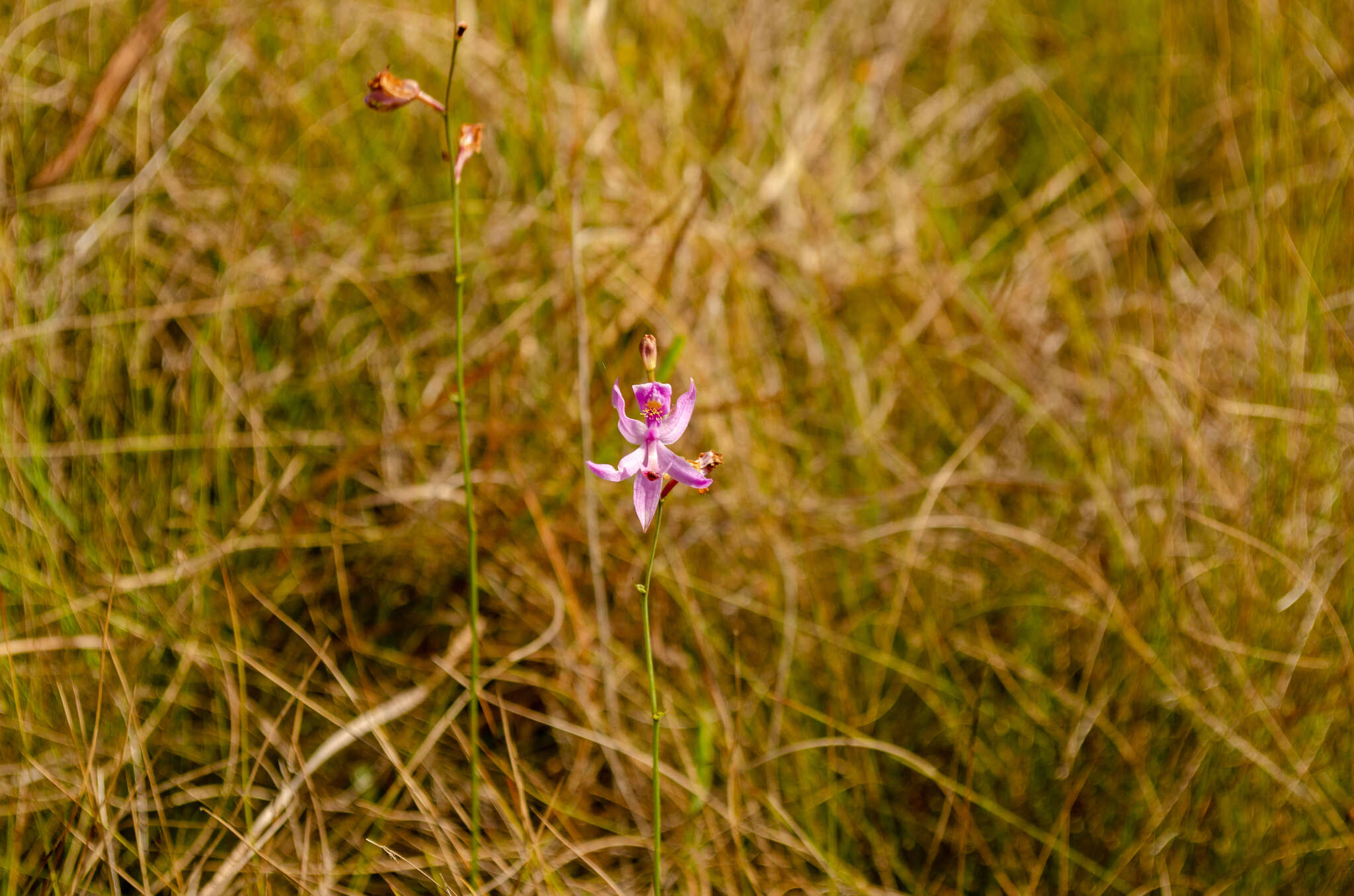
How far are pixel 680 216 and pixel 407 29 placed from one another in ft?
2.43

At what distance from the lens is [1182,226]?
2.43 m

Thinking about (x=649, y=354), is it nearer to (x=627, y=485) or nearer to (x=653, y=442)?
(x=653, y=442)

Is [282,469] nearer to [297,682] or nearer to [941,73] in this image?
[297,682]

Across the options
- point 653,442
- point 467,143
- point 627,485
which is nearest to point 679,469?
point 653,442

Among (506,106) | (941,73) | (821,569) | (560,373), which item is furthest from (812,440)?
(941,73)

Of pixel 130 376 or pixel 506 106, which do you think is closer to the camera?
pixel 130 376

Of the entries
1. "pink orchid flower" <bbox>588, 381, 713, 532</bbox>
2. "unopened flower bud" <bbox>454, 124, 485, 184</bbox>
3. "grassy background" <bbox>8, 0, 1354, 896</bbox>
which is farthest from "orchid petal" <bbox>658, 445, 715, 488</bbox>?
"grassy background" <bbox>8, 0, 1354, 896</bbox>

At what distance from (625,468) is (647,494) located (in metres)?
0.04

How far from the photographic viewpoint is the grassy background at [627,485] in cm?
144

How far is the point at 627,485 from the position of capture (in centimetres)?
191

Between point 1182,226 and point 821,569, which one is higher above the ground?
point 1182,226

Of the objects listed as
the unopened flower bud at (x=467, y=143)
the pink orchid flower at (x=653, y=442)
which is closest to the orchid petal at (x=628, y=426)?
the pink orchid flower at (x=653, y=442)

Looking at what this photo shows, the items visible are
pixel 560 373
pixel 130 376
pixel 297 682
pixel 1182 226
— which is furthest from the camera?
pixel 1182 226

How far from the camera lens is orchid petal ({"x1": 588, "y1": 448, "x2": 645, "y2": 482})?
2.56 ft
